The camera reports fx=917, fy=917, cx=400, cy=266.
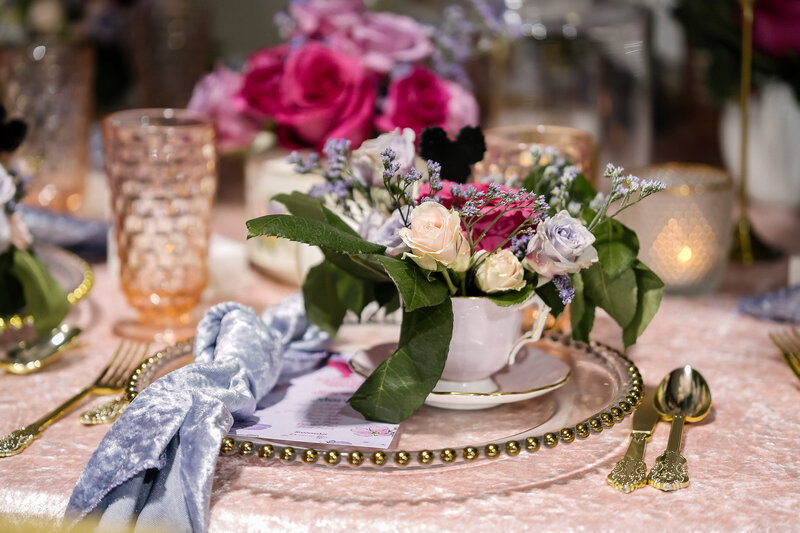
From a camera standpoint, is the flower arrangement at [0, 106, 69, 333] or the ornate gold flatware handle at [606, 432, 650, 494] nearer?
the ornate gold flatware handle at [606, 432, 650, 494]

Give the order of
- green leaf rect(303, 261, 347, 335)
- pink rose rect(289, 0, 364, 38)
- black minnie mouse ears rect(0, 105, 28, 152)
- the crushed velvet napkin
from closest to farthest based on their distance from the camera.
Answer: the crushed velvet napkin
green leaf rect(303, 261, 347, 335)
black minnie mouse ears rect(0, 105, 28, 152)
pink rose rect(289, 0, 364, 38)

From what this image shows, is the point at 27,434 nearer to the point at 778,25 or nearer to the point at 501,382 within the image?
the point at 501,382

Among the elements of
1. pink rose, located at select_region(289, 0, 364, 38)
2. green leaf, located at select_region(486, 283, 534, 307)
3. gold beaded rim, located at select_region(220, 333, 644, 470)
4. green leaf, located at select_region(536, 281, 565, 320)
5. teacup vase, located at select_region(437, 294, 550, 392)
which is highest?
pink rose, located at select_region(289, 0, 364, 38)

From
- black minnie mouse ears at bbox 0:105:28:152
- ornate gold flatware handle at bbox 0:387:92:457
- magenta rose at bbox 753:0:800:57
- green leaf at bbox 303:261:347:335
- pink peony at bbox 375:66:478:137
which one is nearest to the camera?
ornate gold flatware handle at bbox 0:387:92:457

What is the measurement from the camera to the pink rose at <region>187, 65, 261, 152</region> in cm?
120

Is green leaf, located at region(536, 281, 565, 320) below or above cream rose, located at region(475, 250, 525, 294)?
below

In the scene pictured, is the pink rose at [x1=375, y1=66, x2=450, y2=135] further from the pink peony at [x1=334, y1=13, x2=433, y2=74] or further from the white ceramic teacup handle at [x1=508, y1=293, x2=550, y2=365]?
the white ceramic teacup handle at [x1=508, y1=293, x2=550, y2=365]

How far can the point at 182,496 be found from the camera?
603 mm

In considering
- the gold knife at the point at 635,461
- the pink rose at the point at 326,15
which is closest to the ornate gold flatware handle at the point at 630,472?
the gold knife at the point at 635,461

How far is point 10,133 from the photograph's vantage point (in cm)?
91

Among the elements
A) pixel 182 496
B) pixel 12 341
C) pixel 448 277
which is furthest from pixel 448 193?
pixel 12 341

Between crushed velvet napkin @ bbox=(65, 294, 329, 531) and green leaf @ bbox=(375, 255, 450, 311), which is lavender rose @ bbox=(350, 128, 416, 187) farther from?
crushed velvet napkin @ bbox=(65, 294, 329, 531)

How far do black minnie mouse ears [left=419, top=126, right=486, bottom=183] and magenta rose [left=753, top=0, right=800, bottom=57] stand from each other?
2.76 ft

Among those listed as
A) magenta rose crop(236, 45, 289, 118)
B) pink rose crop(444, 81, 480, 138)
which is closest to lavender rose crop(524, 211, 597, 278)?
pink rose crop(444, 81, 480, 138)
